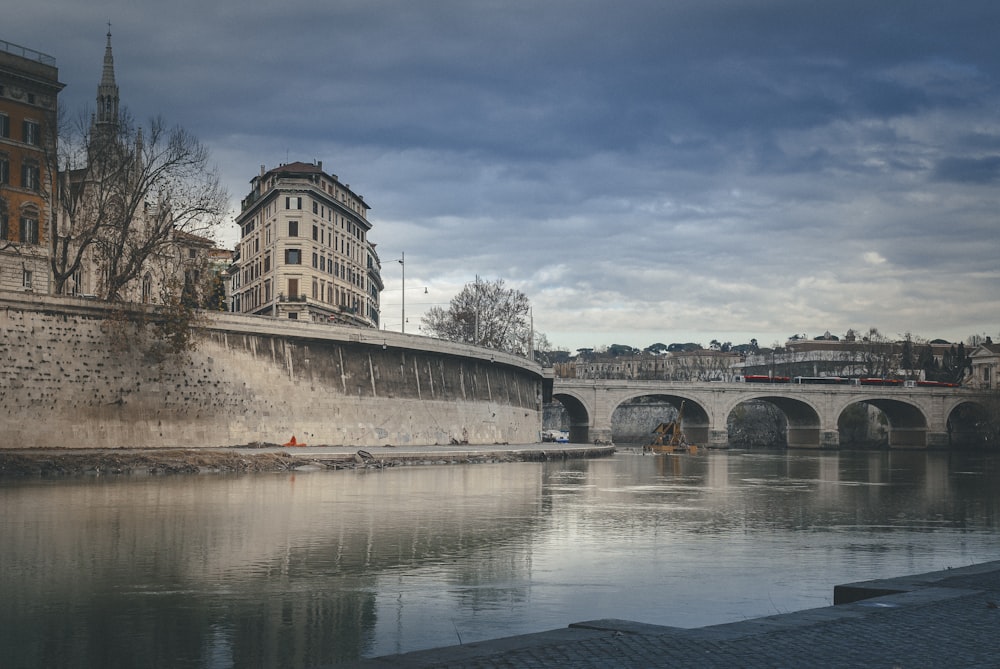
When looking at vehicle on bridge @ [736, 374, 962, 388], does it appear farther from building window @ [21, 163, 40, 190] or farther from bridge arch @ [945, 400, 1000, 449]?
building window @ [21, 163, 40, 190]

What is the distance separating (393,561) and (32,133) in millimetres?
46457

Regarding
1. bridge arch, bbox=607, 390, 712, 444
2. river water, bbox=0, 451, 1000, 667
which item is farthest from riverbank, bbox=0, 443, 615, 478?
bridge arch, bbox=607, 390, 712, 444

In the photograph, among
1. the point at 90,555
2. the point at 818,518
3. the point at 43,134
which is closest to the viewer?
the point at 90,555

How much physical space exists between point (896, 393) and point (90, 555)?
11027 centimetres

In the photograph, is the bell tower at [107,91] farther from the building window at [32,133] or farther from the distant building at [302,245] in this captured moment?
the building window at [32,133]

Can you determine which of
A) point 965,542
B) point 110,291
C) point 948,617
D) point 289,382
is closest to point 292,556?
point 948,617

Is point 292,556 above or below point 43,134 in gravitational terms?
below

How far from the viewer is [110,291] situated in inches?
1865

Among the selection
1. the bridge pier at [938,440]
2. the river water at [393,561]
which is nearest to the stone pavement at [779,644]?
the river water at [393,561]

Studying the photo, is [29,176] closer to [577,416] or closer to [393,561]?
[393,561]

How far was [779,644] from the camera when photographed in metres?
8.46

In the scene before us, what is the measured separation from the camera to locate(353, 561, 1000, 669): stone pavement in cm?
784

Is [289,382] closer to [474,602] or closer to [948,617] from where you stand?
[474,602]

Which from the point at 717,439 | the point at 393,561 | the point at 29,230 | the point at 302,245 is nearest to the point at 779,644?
the point at 393,561
